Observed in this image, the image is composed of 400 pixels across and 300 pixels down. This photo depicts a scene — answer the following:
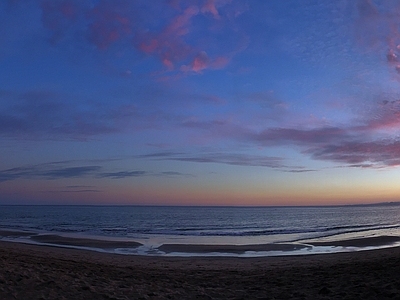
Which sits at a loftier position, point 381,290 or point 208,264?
point 381,290

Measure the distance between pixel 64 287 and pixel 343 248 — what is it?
2156cm

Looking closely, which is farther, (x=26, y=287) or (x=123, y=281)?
(x=123, y=281)

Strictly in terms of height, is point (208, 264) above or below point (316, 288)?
below

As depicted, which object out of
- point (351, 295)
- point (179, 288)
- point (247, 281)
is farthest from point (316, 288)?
point (179, 288)

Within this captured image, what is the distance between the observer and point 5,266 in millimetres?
10875

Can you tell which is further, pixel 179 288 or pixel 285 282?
pixel 285 282

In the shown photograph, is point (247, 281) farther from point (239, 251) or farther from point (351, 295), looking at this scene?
point (239, 251)

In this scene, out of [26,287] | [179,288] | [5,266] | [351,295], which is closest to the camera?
[351,295]

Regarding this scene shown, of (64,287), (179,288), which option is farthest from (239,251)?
(64,287)

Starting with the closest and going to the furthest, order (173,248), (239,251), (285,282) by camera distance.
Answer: (285,282) → (239,251) → (173,248)

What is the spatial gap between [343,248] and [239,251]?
25.8 ft

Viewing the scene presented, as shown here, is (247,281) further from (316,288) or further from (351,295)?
(351,295)

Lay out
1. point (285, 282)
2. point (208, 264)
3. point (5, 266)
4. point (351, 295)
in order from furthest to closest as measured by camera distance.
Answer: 1. point (208, 264)
2. point (5, 266)
3. point (285, 282)
4. point (351, 295)

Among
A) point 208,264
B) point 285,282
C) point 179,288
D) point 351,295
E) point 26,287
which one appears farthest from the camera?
point 208,264
